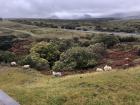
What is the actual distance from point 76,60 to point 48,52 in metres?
10.5

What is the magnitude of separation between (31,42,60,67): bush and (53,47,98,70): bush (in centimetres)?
626

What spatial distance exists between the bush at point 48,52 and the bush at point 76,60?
626 centimetres

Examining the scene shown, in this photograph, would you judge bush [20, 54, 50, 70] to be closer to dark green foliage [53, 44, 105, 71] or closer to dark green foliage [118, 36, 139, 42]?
dark green foliage [53, 44, 105, 71]

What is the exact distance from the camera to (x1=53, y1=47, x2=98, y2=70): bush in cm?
4781

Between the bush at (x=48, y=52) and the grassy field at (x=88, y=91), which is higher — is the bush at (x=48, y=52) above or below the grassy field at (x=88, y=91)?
below

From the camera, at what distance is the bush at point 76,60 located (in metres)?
47.8

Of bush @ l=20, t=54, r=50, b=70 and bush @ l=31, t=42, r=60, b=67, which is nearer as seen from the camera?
bush @ l=20, t=54, r=50, b=70

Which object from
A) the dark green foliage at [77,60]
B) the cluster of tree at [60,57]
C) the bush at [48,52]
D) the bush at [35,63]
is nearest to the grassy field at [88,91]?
the dark green foliage at [77,60]

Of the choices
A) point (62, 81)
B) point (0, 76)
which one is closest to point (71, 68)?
point (0, 76)

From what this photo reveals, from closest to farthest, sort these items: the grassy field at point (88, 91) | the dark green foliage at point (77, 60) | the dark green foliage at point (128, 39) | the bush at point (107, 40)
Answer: the grassy field at point (88, 91), the dark green foliage at point (77, 60), the bush at point (107, 40), the dark green foliage at point (128, 39)

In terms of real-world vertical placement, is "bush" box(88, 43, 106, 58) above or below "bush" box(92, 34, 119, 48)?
above

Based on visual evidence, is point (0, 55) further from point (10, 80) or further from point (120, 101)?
point (120, 101)

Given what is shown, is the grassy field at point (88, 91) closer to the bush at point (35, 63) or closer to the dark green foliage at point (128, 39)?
the bush at point (35, 63)

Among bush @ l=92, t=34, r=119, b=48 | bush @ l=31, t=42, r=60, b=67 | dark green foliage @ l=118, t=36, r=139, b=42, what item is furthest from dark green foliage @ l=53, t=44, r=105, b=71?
dark green foliage @ l=118, t=36, r=139, b=42
